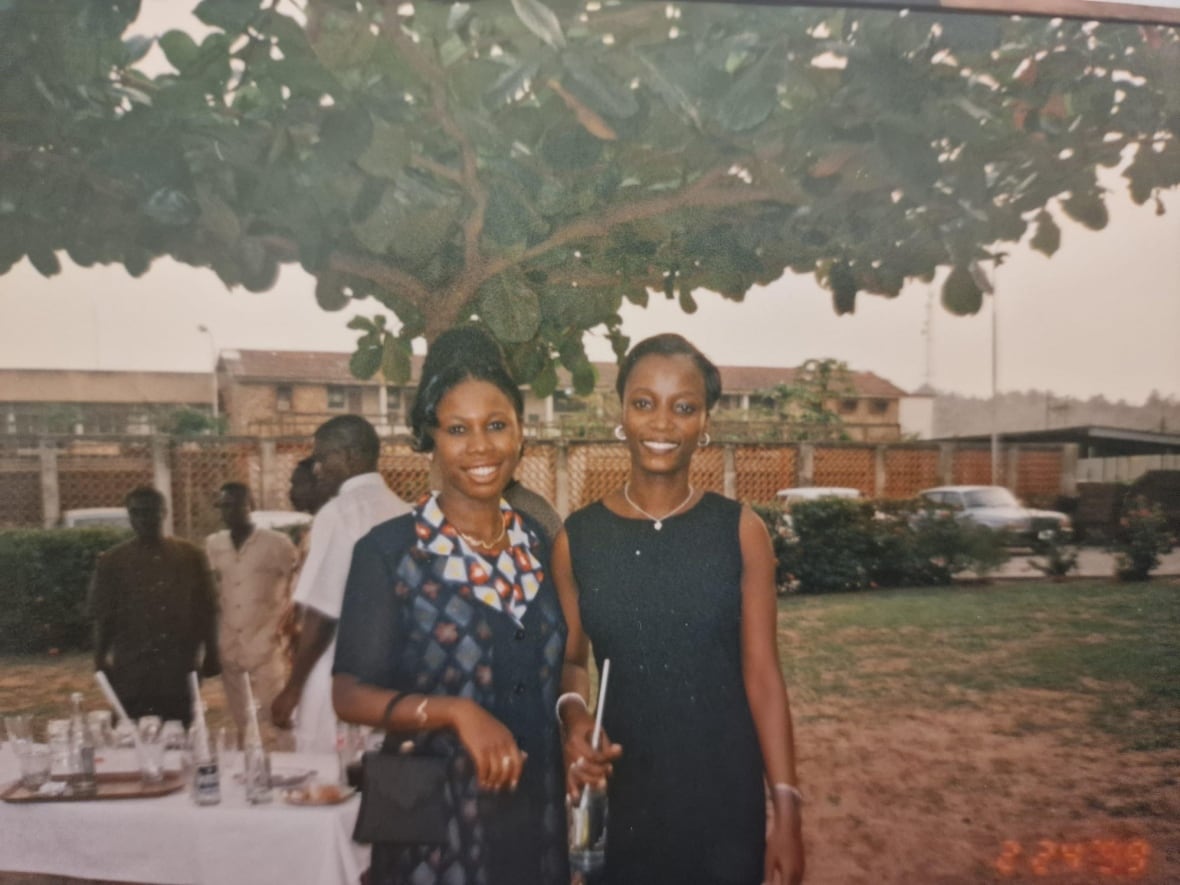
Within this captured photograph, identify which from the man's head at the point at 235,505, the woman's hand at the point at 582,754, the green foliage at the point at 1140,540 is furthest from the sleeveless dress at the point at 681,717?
the green foliage at the point at 1140,540

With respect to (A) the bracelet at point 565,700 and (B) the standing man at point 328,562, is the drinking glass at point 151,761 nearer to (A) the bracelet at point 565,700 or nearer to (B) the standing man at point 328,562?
(B) the standing man at point 328,562

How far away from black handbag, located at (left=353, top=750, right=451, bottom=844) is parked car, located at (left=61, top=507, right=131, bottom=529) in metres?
1.86

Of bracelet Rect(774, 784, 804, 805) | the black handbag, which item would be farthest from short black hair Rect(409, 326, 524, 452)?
bracelet Rect(774, 784, 804, 805)

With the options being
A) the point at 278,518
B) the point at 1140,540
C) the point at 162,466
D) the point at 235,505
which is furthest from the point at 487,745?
the point at 1140,540

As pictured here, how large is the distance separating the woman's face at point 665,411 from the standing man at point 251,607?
2.25 metres

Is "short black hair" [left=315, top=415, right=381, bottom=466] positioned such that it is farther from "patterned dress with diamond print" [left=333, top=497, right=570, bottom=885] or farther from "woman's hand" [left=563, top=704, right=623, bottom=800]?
"woman's hand" [left=563, top=704, right=623, bottom=800]

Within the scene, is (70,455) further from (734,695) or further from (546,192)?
(734,695)

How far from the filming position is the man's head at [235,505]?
130 inches

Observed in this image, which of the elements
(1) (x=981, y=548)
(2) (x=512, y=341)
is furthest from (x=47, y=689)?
(1) (x=981, y=548)

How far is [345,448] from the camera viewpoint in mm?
3027

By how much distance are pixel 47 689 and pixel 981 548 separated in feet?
12.2

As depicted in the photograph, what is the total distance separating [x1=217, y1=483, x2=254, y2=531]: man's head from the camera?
331cm
